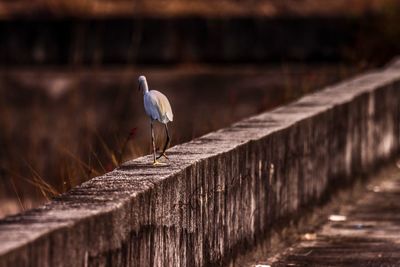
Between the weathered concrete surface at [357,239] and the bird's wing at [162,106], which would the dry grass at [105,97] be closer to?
the weathered concrete surface at [357,239]

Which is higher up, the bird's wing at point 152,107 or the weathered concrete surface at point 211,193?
the bird's wing at point 152,107

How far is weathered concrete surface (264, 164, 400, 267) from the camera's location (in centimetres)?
1015

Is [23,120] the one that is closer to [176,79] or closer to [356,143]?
[176,79]

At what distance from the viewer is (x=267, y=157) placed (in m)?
10.4

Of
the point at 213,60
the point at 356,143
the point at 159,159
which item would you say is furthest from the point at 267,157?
the point at 213,60

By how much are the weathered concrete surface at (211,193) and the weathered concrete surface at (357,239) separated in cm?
23

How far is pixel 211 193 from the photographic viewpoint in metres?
8.91

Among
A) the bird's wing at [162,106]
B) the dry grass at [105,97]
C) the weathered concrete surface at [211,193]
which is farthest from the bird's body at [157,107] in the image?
the dry grass at [105,97]

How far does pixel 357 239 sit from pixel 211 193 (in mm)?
2394

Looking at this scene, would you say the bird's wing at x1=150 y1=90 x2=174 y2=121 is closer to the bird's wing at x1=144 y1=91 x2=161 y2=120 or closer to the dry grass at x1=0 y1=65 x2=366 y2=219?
the bird's wing at x1=144 y1=91 x2=161 y2=120

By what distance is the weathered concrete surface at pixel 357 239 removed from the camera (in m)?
10.1

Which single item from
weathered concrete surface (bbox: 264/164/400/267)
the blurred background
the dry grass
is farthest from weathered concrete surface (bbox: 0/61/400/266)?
the blurred background

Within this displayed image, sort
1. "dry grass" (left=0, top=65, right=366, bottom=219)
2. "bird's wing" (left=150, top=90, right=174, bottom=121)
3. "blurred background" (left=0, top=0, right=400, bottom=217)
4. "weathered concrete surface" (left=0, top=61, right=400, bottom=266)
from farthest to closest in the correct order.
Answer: "blurred background" (left=0, top=0, right=400, bottom=217) < "dry grass" (left=0, top=65, right=366, bottom=219) < "bird's wing" (left=150, top=90, right=174, bottom=121) < "weathered concrete surface" (left=0, top=61, right=400, bottom=266)

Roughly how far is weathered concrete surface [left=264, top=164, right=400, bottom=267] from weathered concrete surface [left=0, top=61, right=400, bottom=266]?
0.23 m
